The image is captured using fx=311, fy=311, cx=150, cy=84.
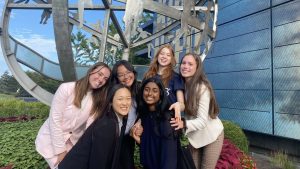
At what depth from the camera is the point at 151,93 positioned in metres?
2.24

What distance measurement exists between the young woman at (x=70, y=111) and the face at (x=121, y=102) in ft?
0.59

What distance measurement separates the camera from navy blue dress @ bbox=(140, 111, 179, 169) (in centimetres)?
221

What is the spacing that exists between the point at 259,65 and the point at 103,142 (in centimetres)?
927

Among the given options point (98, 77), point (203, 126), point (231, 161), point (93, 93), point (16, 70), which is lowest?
point (231, 161)

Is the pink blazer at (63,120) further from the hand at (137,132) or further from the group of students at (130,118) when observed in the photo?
the hand at (137,132)

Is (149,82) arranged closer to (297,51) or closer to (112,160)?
(112,160)

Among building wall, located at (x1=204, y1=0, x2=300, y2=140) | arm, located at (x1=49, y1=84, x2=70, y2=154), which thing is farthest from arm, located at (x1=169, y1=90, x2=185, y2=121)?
building wall, located at (x1=204, y1=0, x2=300, y2=140)

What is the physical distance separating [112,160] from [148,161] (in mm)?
292

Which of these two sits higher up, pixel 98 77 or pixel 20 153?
pixel 98 77

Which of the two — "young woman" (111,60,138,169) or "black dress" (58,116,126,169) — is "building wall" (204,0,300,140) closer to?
"young woman" (111,60,138,169)

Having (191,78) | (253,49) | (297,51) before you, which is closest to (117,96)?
(191,78)

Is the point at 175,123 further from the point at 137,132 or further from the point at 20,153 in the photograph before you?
the point at 20,153

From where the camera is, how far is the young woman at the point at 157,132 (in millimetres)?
2221

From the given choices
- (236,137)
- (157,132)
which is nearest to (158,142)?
(157,132)
